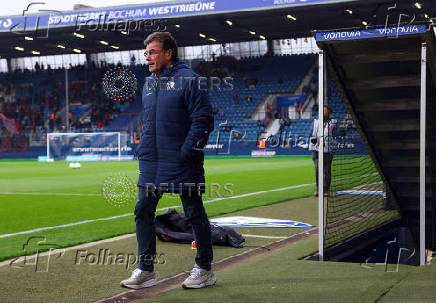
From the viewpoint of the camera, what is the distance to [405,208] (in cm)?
959

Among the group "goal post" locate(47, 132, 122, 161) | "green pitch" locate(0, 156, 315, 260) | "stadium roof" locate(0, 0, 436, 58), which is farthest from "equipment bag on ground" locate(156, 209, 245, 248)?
"goal post" locate(47, 132, 122, 161)

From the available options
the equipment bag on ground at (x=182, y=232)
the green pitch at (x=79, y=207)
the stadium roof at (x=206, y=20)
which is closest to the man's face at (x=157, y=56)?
the equipment bag on ground at (x=182, y=232)

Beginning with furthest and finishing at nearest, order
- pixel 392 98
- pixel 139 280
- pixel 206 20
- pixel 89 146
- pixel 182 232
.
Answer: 1. pixel 89 146
2. pixel 206 20
3. pixel 182 232
4. pixel 392 98
5. pixel 139 280

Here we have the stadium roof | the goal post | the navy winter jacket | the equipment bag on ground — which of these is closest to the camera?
the navy winter jacket

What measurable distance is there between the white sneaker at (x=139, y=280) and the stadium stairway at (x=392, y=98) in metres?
2.68

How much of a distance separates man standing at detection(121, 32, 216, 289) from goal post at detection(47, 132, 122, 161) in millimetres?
37333

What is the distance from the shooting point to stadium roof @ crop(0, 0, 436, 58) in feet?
118

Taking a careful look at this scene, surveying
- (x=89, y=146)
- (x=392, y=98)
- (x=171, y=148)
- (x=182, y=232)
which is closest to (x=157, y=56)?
(x=171, y=148)

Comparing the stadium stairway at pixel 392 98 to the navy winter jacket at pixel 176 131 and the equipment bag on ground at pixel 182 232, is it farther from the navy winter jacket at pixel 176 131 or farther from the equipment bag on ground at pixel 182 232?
the equipment bag on ground at pixel 182 232

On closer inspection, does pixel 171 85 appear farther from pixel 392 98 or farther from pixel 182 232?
pixel 392 98

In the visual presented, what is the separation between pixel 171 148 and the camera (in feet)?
15.9

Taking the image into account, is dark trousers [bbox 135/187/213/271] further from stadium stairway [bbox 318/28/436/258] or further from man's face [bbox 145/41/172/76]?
stadium stairway [bbox 318/28/436/258]

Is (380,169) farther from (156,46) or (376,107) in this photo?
(156,46)

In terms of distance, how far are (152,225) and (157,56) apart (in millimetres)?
1340
